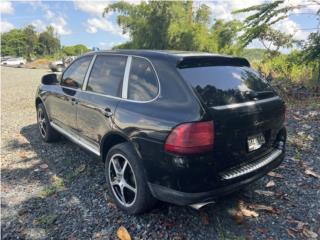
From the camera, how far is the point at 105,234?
9.62 ft

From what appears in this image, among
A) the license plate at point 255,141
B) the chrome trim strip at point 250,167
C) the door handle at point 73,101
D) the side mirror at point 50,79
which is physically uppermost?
Result: the side mirror at point 50,79

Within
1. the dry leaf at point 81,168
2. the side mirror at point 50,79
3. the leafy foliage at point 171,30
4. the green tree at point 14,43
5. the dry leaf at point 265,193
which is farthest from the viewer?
the green tree at point 14,43

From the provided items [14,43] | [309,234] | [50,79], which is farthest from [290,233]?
[14,43]

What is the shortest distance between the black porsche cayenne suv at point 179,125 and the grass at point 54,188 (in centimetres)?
66

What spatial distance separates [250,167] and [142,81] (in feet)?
4.55

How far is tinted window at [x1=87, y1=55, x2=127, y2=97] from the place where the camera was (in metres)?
3.46

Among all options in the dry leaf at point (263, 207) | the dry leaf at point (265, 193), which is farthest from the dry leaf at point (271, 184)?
the dry leaf at point (263, 207)

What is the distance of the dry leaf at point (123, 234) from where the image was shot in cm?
287

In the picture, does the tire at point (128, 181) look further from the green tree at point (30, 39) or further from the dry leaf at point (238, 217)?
the green tree at point (30, 39)

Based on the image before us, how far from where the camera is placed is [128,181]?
10.6 feet

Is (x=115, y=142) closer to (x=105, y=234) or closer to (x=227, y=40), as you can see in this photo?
(x=105, y=234)

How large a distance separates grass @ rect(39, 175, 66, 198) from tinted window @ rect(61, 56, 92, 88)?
132cm

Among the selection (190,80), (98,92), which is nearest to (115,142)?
(98,92)

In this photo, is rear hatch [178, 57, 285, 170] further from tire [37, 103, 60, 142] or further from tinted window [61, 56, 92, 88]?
tire [37, 103, 60, 142]
